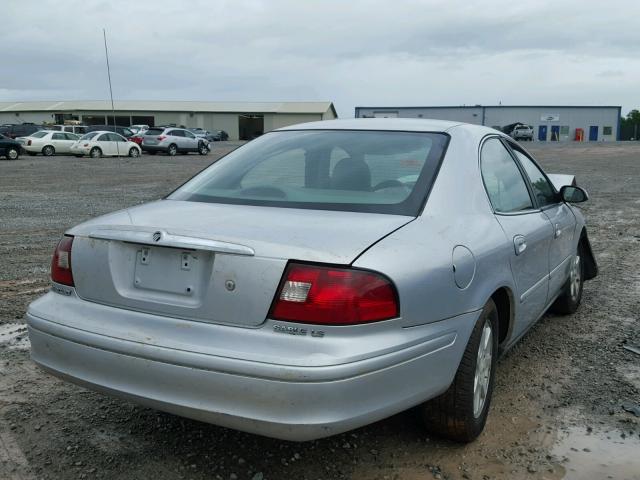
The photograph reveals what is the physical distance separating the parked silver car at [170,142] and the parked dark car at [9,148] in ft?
28.1

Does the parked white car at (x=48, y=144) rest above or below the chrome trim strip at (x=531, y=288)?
below

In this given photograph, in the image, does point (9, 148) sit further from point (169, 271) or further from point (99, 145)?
point (169, 271)

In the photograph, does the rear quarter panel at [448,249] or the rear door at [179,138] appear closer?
the rear quarter panel at [448,249]

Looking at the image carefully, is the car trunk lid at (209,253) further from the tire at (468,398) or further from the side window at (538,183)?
the side window at (538,183)

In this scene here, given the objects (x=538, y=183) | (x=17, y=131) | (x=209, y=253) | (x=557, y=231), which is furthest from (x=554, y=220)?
(x=17, y=131)

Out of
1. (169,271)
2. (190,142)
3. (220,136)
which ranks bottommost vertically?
(220,136)

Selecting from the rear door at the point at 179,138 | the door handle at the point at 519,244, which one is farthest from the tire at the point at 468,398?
the rear door at the point at 179,138

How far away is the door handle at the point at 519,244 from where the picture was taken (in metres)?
3.40

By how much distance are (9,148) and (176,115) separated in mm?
46622

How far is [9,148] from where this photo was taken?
28531 millimetres

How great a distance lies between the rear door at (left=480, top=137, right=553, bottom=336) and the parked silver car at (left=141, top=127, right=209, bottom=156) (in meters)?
34.2

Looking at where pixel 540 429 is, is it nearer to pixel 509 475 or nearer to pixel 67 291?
pixel 509 475

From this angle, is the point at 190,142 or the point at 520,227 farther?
the point at 190,142

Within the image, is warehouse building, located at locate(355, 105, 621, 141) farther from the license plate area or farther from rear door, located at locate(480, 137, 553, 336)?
the license plate area
